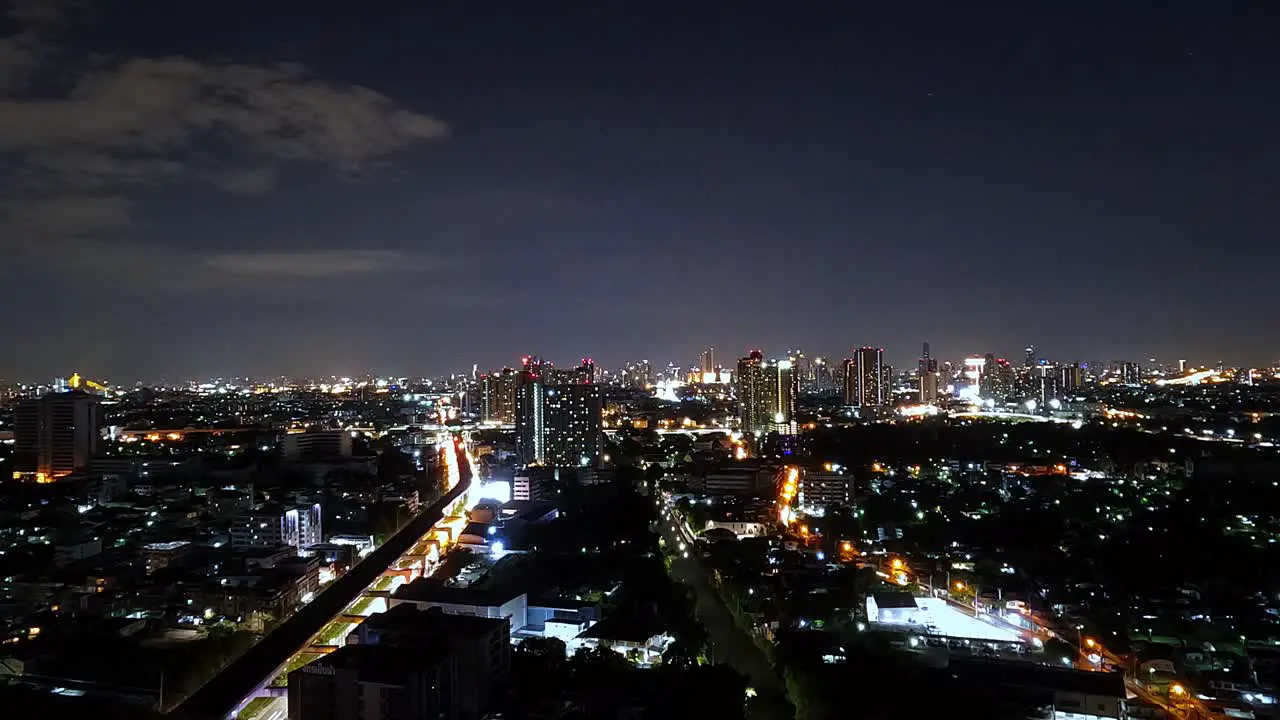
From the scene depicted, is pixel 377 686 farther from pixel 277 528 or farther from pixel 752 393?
pixel 752 393

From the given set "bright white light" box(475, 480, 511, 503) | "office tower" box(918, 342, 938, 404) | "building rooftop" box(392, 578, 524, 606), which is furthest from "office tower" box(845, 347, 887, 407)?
"building rooftop" box(392, 578, 524, 606)

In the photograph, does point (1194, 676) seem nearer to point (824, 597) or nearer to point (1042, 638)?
point (1042, 638)

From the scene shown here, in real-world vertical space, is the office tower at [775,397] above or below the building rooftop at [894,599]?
above

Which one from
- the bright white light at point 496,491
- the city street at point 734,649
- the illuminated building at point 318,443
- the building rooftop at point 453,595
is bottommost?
the city street at point 734,649

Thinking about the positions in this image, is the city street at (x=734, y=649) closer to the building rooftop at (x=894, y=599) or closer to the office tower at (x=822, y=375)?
the building rooftop at (x=894, y=599)

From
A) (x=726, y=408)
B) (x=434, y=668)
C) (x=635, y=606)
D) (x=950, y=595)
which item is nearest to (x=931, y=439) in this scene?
(x=726, y=408)

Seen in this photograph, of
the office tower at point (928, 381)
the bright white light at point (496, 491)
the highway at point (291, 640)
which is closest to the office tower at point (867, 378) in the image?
the office tower at point (928, 381)
